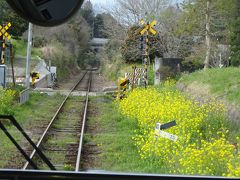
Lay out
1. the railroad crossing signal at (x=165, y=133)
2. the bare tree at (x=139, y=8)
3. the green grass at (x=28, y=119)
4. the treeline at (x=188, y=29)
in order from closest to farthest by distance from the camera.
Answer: the railroad crossing signal at (x=165, y=133)
the green grass at (x=28, y=119)
the treeline at (x=188, y=29)
the bare tree at (x=139, y=8)

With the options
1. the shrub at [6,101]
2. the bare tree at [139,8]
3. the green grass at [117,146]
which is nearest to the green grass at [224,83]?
the green grass at [117,146]

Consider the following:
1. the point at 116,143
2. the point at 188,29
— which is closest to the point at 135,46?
the point at 188,29

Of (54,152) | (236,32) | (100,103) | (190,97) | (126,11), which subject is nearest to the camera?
(54,152)

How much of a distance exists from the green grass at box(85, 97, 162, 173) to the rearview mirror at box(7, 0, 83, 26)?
5663 mm

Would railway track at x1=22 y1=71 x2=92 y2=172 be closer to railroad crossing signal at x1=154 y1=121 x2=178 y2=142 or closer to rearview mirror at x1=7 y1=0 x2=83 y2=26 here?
railroad crossing signal at x1=154 y1=121 x2=178 y2=142

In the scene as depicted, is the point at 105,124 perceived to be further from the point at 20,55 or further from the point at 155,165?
the point at 20,55

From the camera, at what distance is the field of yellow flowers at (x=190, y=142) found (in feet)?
20.6

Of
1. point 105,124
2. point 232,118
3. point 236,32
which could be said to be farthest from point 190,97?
point 236,32

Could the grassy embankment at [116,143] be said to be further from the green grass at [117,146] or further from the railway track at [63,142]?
the railway track at [63,142]

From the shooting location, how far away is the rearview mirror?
1.89 m

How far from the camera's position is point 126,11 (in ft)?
93.5

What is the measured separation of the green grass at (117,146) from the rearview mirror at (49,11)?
5.66 m

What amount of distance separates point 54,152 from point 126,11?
1986 cm

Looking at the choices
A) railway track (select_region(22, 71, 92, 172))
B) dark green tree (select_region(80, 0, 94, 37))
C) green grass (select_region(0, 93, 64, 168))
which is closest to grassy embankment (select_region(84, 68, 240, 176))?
railway track (select_region(22, 71, 92, 172))
